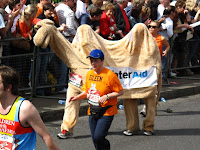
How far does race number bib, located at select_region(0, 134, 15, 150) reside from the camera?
178 inches

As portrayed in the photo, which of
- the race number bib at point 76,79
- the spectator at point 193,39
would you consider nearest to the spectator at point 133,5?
the spectator at point 193,39

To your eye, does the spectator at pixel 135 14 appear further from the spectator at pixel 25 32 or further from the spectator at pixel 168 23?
the spectator at pixel 25 32

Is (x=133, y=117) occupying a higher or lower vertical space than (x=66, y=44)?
lower

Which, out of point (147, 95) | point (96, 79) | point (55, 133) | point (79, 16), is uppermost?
point (79, 16)

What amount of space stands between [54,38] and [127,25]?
3.85m

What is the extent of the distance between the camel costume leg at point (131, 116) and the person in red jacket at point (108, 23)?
2.60m

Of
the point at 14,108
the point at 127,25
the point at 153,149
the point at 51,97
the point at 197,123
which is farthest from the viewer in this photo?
the point at 127,25

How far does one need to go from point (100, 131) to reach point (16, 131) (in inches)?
90.0

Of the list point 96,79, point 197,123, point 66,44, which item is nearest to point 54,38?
point 66,44

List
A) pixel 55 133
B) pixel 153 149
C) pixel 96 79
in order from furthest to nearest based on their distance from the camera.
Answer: pixel 55 133 < pixel 153 149 < pixel 96 79

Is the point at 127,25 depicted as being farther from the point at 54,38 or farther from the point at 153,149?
the point at 153,149

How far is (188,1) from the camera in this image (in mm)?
13992

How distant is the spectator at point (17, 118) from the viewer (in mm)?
4387

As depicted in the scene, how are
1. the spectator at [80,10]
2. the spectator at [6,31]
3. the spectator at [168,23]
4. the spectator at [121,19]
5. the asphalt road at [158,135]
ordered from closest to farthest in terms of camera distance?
the asphalt road at [158,135] < the spectator at [6,31] < the spectator at [80,10] < the spectator at [121,19] < the spectator at [168,23]
